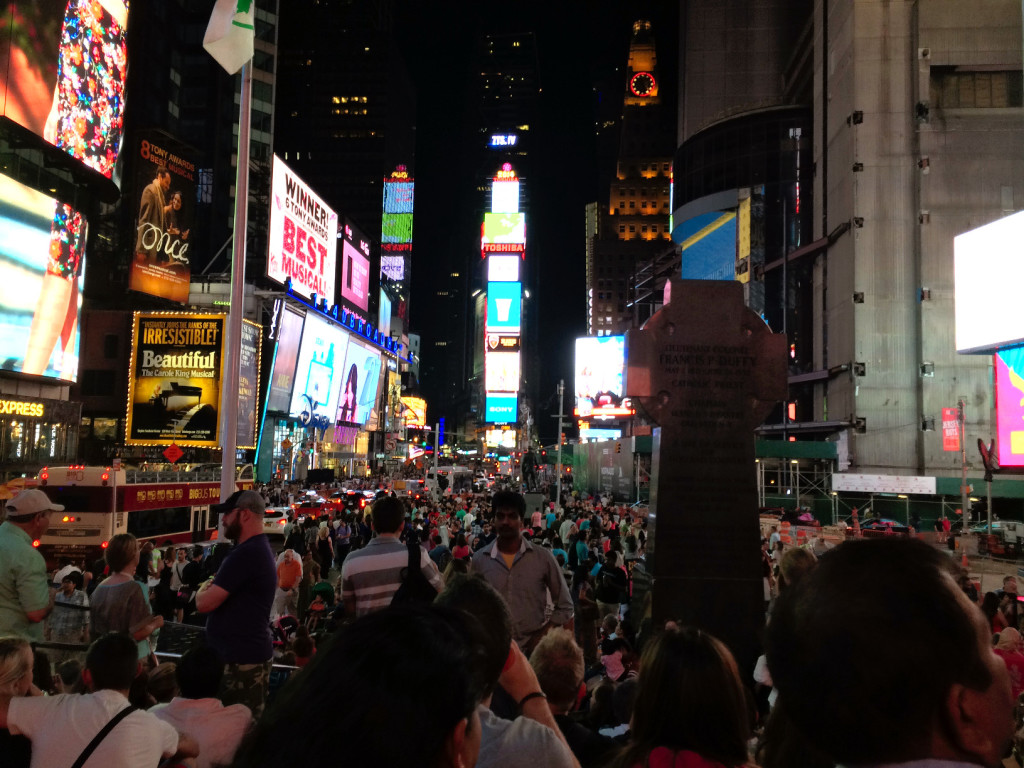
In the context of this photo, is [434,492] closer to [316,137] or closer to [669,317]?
[669,317]

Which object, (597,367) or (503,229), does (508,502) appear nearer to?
(597,367)

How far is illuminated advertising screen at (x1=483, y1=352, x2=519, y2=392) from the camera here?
345ft

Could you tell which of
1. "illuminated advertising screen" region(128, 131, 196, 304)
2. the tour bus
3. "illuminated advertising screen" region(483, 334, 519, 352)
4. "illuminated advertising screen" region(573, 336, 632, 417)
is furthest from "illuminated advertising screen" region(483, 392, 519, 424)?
the tour bus

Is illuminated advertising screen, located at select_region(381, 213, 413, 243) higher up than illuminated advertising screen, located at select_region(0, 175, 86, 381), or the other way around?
illuminated advertising screen, located at select_region(381, 213, 413, 243)

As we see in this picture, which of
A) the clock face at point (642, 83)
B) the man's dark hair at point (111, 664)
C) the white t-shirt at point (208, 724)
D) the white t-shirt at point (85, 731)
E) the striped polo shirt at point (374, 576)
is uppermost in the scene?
the clock face at point (642, 83)

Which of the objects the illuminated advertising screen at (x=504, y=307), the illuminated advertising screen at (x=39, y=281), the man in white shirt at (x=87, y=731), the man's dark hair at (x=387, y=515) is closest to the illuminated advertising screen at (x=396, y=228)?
the illuminated advertising screen at (x=504, y=307)

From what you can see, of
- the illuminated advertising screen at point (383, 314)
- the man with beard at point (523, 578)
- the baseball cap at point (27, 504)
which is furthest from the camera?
the illuminated advertising screen at point (383, 314)

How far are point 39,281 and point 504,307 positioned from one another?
76.5 metres

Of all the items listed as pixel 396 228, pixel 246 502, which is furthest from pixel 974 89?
pixel 396 228

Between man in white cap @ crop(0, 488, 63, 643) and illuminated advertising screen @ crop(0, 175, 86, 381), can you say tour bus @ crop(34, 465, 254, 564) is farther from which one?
man in white cap @ crop(0, 488, 63, 643)

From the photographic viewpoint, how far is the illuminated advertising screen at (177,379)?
40.7 meters

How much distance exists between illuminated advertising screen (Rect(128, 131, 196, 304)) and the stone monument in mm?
39205

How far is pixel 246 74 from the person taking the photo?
1329 cm

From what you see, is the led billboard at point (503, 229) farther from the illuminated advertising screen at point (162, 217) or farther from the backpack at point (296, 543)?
the backpack at point (296, 543)
